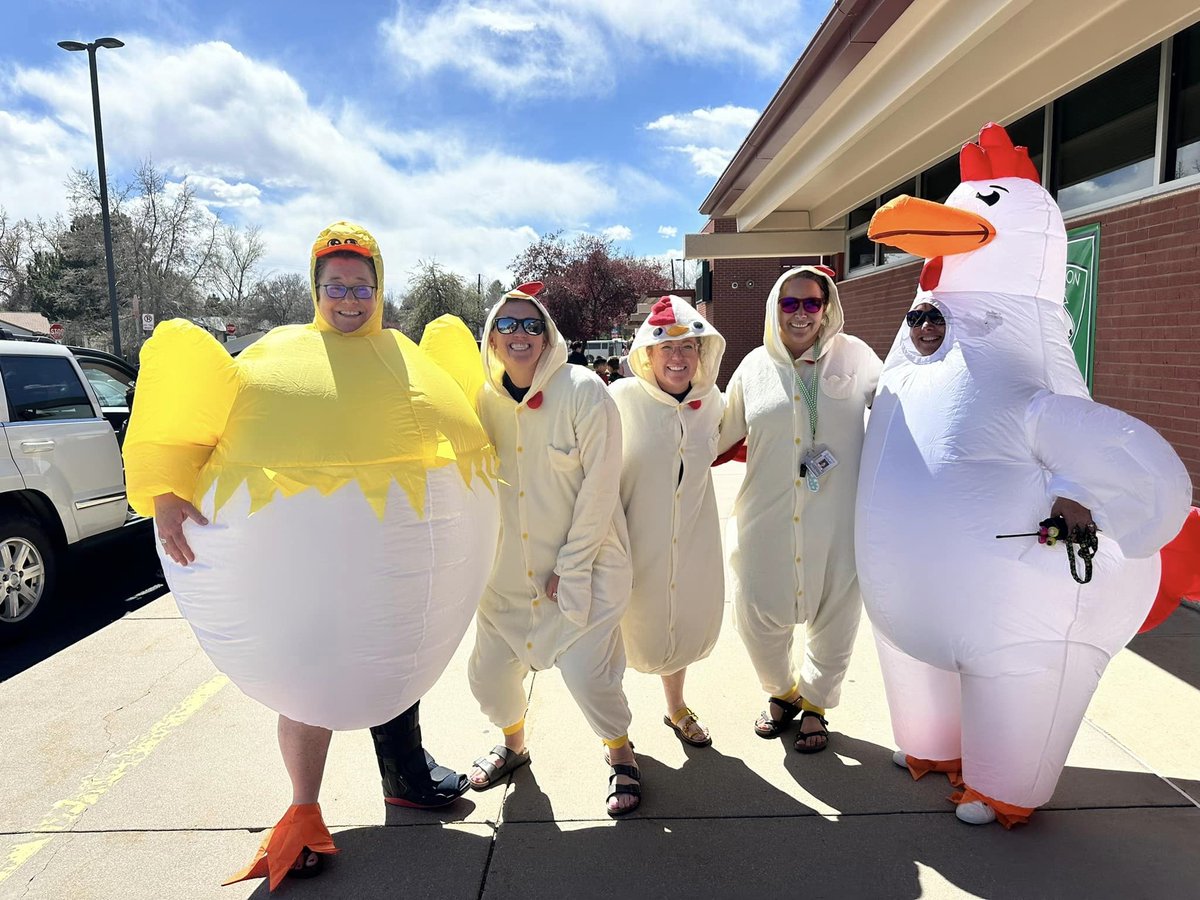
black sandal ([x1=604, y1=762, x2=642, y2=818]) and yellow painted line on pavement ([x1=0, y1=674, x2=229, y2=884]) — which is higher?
black sandal ([x1=604, y1=762, x2=642, y2=818])

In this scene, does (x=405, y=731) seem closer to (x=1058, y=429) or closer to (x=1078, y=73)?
(x=1058, y=429)

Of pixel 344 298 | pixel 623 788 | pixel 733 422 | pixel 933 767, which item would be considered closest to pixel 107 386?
pixel 344 298

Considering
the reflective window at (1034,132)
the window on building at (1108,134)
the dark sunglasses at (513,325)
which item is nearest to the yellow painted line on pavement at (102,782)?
the dark sunglasses at (513,325)

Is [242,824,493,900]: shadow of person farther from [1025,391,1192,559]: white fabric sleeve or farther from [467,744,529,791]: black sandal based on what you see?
[1025,391,1192,559]: white fabric sleeve

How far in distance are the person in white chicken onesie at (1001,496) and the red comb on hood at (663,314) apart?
0.82 metres

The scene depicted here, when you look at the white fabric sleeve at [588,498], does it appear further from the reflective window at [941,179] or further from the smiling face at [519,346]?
the reflective window at [941,179]

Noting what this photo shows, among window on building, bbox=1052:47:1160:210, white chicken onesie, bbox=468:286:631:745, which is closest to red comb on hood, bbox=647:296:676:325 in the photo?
white chicken onesie, bbox=468:286:631:745

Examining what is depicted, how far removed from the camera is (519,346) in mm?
2646

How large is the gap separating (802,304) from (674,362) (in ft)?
1.91

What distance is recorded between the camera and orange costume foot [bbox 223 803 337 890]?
2.34 m

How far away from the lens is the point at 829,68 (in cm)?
504

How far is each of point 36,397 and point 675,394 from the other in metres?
4.36

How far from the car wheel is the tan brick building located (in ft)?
19.3

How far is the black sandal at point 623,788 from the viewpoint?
2695 millimetres
